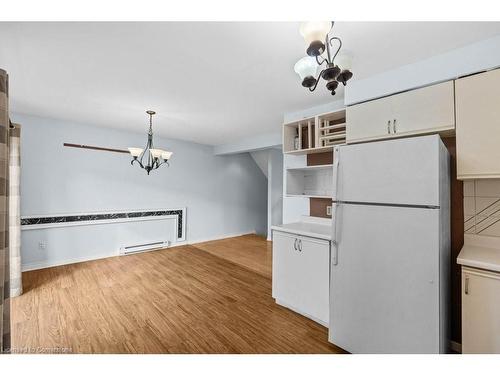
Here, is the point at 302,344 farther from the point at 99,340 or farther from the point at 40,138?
the point at 40,138

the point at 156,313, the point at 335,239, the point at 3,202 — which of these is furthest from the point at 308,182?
the point at 3,202

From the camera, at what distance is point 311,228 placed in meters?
2.63

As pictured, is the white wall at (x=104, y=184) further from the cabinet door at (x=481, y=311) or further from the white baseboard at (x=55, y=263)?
the cabinet door at (x=481, y=311)

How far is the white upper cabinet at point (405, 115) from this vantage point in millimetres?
1821

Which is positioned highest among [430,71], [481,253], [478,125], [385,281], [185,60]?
[185,60]

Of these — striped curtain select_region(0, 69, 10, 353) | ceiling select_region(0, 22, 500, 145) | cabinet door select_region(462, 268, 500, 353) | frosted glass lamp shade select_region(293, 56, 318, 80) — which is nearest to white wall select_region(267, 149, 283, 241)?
ceiling select_region(0, 22, 500, 145)

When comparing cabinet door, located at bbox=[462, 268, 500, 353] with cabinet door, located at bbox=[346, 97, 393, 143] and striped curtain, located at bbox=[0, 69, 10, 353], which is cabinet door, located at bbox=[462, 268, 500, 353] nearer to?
cabinet door, located at bbox=[346, 97, 393, 143]

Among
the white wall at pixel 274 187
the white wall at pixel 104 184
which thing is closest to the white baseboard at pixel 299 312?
the white wall at pixel 104 184

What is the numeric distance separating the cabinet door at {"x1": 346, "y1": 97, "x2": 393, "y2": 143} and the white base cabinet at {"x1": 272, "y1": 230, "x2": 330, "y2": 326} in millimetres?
1070

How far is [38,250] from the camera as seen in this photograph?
366 centimetres

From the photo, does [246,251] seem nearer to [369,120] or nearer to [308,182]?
[308,182]

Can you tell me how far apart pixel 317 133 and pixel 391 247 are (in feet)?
4.94

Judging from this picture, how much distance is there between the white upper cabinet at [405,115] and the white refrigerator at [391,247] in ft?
1.45
